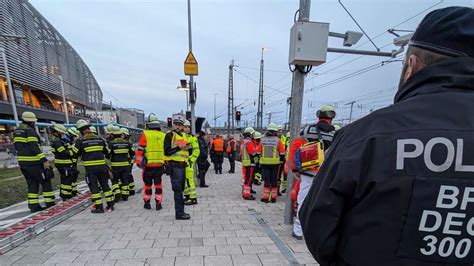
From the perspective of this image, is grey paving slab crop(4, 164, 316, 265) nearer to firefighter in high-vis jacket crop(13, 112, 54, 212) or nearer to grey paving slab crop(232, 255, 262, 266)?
grey paving slab crop(232, 255, 262, 266)

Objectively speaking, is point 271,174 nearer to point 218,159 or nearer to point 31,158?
point 218,159

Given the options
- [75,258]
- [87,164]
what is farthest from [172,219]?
[87,164]

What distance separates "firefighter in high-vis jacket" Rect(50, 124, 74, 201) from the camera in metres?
5.81

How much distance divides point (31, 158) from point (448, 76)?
7.09 meters

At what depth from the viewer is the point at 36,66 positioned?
33.6 m

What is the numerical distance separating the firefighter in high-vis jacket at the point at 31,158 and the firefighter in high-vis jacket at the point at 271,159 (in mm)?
5360

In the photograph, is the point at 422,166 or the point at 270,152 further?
the point at 270,152

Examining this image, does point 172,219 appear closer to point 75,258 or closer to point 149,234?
point 149,234

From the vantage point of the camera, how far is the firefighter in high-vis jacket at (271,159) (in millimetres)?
5863

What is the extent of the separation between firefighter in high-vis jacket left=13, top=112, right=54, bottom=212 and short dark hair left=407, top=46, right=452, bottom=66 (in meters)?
6.91

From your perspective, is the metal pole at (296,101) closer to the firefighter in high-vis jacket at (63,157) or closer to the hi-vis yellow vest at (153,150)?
the hi-vis yellow vest at (153,150)

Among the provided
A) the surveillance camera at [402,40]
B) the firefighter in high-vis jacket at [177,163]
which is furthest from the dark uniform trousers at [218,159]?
the surveillance camera at [402,40]

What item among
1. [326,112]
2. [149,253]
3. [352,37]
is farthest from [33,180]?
[352,37]

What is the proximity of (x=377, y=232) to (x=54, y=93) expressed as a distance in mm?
50595
